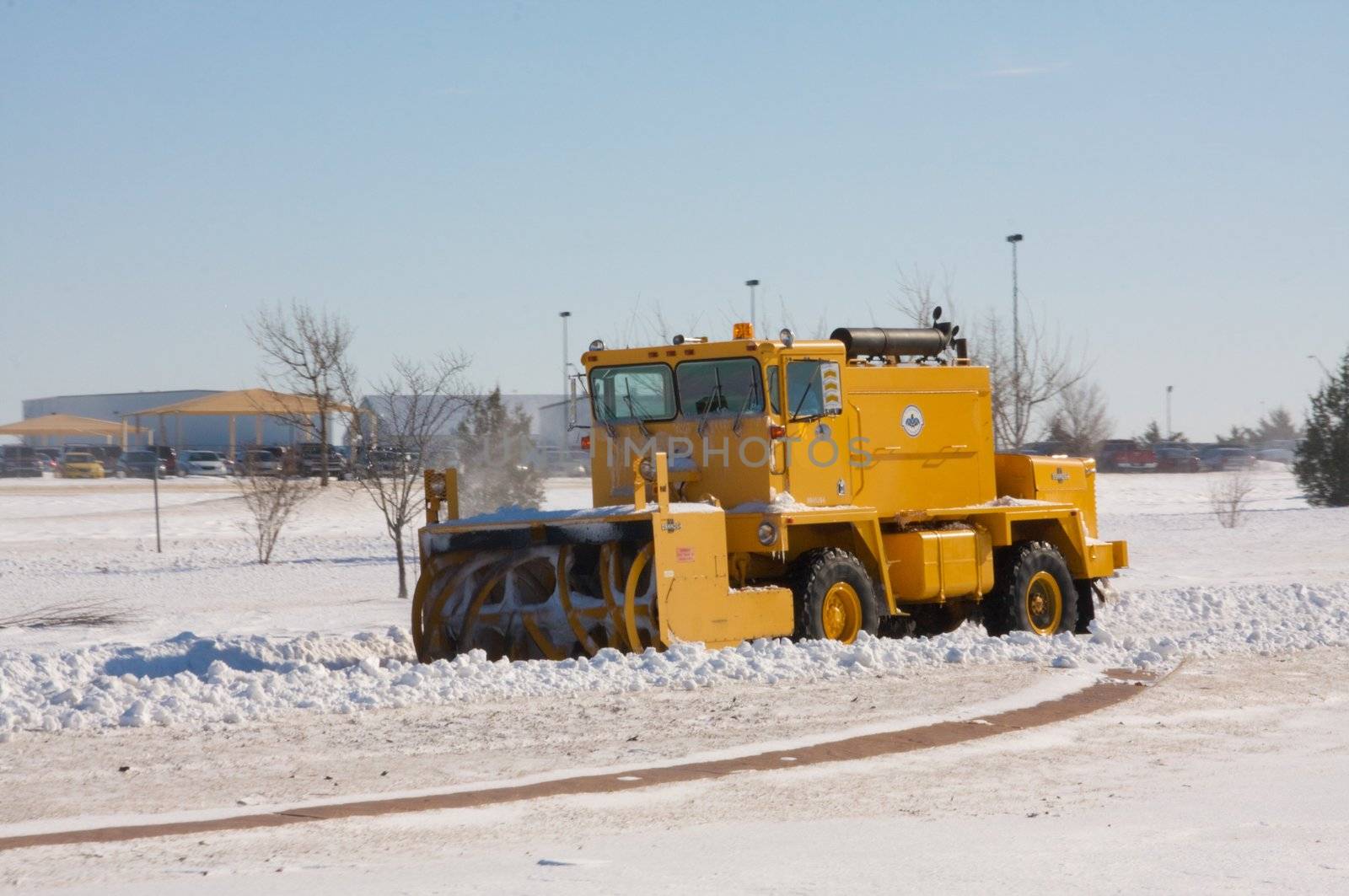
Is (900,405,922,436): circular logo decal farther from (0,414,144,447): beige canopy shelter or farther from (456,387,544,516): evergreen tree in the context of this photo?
(0,414,144,447): beige canopy shelter

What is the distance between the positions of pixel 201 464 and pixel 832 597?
58149 mm

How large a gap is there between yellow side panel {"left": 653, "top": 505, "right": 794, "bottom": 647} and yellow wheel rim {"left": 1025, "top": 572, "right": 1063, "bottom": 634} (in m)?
4.33

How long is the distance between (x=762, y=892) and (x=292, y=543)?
30.3m

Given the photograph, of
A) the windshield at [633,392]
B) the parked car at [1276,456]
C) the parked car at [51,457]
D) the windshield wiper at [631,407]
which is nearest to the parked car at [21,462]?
the parked car at [51,457]

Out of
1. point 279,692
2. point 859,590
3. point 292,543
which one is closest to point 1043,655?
point 859,590

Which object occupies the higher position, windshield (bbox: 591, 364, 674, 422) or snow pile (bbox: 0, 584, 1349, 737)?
windshield (bbox: 591, 364, 674, 422)

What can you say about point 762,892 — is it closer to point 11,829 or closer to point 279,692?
point 11,829

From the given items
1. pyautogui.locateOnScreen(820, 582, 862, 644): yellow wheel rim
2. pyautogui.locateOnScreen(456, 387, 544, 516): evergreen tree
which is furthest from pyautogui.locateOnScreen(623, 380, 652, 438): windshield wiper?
pyautogui.locateOnScreen(456, 387, 544, 516): evergreen tree

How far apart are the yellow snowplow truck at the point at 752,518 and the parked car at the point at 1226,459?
64.3 m

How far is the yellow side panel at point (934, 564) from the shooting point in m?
16.2

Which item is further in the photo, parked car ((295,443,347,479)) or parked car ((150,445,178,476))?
parked car ((150,445,178,476))

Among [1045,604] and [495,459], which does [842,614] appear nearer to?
[1045,604]

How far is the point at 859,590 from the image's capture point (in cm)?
1534

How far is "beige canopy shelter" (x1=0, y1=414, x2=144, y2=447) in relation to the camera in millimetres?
92438
